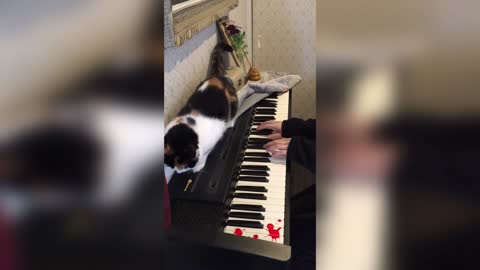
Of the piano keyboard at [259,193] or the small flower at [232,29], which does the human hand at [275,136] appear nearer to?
the piano keyboard at [259,193]

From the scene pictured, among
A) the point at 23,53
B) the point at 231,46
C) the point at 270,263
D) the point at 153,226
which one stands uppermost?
the point at 231,46

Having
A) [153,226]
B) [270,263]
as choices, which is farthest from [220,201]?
[153,226]

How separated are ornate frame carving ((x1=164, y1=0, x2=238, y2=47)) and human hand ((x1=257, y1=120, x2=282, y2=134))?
0.34 m

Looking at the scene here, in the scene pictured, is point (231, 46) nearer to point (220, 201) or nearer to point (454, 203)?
point (220, 201)

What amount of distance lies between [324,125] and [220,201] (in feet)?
1.99

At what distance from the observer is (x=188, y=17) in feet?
2.82

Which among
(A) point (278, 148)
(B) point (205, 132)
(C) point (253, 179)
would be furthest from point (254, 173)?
(B) point (205, 132)

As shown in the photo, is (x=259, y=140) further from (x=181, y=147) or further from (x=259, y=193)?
(x=181, y=147)

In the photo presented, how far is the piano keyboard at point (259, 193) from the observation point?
0.80 meters

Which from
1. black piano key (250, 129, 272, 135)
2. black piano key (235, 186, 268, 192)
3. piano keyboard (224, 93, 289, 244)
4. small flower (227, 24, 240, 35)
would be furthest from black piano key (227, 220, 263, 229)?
small flower (227, 24, 240, 35)

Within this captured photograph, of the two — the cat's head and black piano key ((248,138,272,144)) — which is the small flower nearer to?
black piano key ((248,138,272,144))

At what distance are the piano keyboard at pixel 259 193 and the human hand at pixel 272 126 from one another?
18 millimetres

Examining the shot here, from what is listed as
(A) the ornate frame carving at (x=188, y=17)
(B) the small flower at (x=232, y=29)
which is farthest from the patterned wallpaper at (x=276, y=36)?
(A) the ornate frame carving at (x=188, y=17)

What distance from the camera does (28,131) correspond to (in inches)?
6.8
